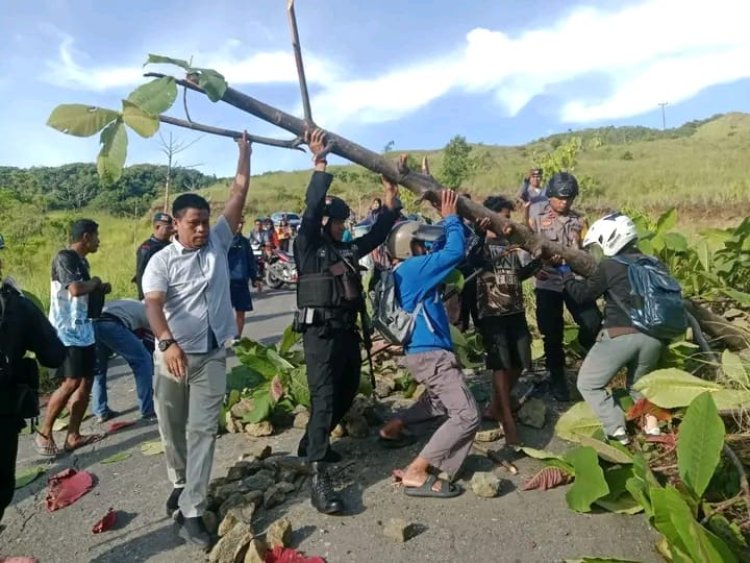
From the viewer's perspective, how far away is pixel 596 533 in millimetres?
3256

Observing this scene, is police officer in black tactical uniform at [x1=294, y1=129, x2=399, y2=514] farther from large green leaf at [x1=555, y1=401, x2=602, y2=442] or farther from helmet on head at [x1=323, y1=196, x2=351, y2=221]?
large green leaf at [x1=555, y1=401, x2=602, y2=442]

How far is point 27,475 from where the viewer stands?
4727 millimetres

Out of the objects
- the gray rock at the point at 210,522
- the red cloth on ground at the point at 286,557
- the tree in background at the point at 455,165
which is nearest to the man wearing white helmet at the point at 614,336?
the red cloth on ground at the point at 286,557

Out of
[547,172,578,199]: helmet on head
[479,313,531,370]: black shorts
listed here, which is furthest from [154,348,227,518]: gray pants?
[547,172,578,199]: helmet on head

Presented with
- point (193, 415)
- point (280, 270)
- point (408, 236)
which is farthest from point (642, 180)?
point (193, 415)

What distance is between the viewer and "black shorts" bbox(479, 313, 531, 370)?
173 inches

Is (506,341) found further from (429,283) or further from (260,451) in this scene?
(260,451)

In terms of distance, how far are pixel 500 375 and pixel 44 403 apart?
526cm

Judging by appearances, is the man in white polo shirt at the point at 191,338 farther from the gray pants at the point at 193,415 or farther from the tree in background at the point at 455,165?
the tree in background at the point at 455,165

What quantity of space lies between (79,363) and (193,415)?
88.7 inches

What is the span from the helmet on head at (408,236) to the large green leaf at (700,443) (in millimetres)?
1732

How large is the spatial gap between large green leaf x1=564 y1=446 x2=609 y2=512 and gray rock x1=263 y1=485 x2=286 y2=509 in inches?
67.3

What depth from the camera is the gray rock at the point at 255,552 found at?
3.09 m

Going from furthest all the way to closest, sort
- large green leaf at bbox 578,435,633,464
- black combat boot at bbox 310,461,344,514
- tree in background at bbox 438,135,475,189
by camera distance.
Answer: tree in background at bbox 438,135,475,189, black combat boot at bbox 310,461,344,514, large green leaf at bbox 578,435,633,464
